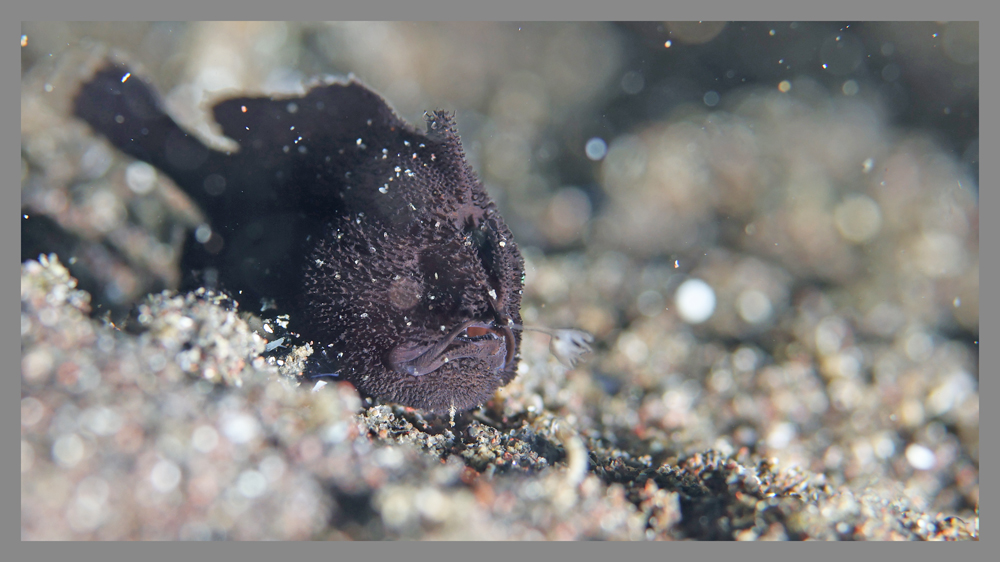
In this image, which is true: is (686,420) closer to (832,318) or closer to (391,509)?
(832,318)

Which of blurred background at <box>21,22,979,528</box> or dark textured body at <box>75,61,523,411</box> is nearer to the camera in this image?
dark textured body at <box>75,61,523,411</box>

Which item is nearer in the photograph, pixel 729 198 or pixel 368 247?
pixel 368 247

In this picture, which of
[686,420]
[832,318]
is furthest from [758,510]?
[832,318]

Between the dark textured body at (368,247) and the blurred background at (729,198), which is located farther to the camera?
the blurred background at (729,198)

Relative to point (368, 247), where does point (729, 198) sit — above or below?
above
